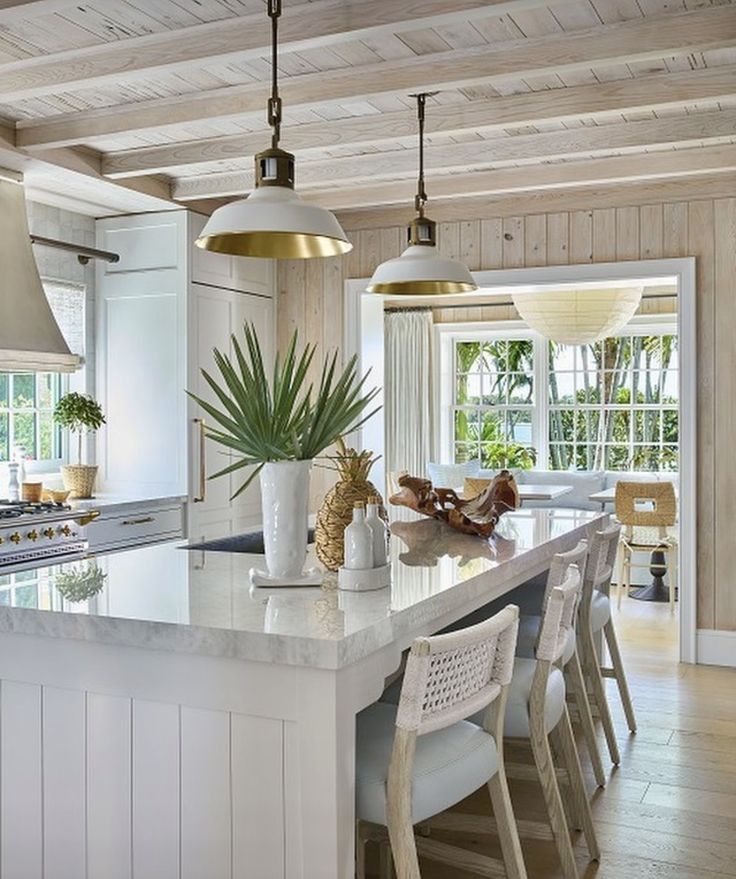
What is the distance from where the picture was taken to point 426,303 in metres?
9.59

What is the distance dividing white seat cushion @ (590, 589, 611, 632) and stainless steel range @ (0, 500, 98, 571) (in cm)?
235

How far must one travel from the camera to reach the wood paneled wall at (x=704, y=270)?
17.3ft

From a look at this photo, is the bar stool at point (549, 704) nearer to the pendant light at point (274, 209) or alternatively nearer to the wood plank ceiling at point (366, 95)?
the pendant light at point (274, 209)

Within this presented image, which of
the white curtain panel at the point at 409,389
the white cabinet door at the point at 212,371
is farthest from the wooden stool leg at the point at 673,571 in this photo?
the white cabinet door at the point at 212,371

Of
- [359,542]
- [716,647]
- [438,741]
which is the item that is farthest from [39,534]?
[716,647]

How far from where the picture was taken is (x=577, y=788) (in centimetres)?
299

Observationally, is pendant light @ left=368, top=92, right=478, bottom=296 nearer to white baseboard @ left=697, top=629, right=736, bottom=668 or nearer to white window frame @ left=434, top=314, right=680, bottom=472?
white baseboard @ left=697, top=629, right=736, bottom=668

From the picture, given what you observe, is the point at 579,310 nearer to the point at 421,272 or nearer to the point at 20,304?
the point at 421,272

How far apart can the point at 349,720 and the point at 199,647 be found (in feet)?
1.07

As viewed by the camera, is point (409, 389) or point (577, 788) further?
point (409, 389)

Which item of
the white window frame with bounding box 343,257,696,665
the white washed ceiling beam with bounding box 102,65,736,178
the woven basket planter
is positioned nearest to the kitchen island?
the white washed ceiling beam with bounding box 102,65,736,178

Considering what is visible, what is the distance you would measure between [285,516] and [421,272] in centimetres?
133

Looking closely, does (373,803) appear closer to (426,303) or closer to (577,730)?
(577,730)

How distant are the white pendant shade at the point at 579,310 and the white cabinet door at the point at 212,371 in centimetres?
185
